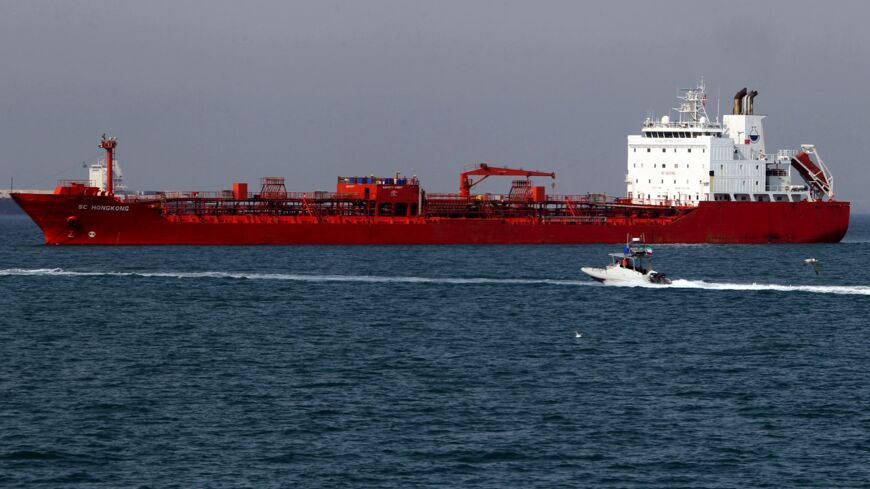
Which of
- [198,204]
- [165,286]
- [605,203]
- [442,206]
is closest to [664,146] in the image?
[605,203]

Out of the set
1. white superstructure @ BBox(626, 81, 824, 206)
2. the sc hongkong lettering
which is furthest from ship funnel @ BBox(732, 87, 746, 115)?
the sc hongkong lettering

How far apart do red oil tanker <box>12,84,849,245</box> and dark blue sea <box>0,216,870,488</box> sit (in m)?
20.7

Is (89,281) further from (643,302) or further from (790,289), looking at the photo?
(790,289)

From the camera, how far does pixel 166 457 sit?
28.6 metres

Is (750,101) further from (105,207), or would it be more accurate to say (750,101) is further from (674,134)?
(105,207)

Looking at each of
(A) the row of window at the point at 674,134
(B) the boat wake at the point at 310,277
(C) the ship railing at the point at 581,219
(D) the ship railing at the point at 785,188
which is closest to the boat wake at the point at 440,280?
(B) the boat wake at the point at 310,277

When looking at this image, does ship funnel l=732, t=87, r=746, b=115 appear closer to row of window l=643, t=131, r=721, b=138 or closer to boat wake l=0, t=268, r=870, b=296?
row of window l=643, t=131, r=721, b=138

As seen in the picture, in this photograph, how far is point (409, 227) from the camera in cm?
9619

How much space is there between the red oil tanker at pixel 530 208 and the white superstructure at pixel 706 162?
101 millimetres

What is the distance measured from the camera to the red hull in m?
87.6

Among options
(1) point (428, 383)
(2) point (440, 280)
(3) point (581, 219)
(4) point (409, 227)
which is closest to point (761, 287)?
(2) point (440, 280)

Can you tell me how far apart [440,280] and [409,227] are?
27269mm

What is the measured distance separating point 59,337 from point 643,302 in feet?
92.2

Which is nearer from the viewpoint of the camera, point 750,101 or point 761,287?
point 761,287
